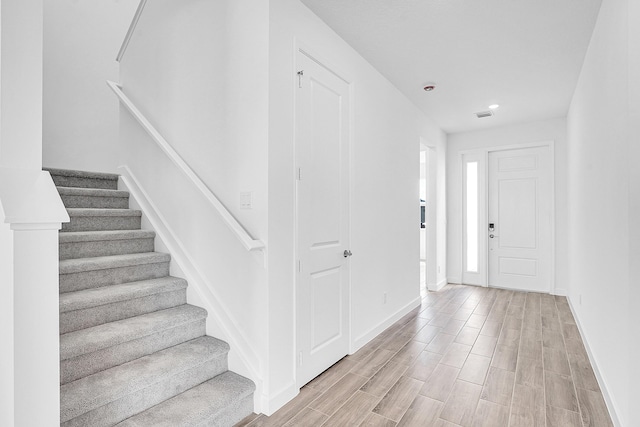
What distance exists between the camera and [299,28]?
226cm

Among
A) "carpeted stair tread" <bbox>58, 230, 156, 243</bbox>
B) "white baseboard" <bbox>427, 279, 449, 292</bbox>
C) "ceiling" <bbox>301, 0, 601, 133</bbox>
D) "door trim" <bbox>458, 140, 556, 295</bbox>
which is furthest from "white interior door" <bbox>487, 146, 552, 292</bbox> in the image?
"carpeted stair tread" <bbox>58, 230, 156, 243</bbox>

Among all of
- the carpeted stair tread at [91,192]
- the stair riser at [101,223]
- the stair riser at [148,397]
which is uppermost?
the carpeted stair tread at [91,192]

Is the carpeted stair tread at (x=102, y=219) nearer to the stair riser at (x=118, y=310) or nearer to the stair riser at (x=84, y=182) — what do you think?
the stair riser at (x=84, y=182)

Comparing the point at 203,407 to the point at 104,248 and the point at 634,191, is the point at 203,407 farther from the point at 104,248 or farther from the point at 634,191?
the point at 634,191

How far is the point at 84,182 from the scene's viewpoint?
3.06 m

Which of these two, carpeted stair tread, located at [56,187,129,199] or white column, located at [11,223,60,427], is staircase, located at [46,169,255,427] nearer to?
carpeted stair tread, located at [56,187,129,199]

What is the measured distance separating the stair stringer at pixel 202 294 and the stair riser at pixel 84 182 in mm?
164

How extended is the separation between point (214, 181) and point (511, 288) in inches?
196

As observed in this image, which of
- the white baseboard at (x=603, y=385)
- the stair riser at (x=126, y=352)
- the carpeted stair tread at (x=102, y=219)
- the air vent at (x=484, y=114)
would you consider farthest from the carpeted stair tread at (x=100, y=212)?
the air vent at (x=484, y=114)

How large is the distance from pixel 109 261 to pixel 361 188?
2.00 metres

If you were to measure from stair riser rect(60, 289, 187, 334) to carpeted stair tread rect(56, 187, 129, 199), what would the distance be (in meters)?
1.19

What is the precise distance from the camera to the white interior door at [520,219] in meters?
5.09

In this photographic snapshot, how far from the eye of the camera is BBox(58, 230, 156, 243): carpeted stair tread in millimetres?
2303

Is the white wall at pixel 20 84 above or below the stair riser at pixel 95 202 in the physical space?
above
